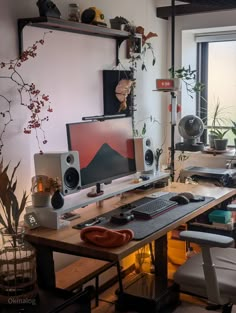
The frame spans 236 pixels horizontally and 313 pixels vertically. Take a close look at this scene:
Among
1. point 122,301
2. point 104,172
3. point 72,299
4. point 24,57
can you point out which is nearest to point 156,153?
point 104,172

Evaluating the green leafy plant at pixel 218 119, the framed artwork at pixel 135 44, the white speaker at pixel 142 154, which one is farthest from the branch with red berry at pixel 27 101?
the green leafy plant at pixel 218 119

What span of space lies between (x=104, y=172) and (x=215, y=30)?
184 cm

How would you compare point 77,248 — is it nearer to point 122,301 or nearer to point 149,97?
point 122,301

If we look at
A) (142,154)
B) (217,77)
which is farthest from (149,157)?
(217,77)

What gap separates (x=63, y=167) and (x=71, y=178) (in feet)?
0.38

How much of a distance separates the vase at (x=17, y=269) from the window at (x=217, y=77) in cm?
246

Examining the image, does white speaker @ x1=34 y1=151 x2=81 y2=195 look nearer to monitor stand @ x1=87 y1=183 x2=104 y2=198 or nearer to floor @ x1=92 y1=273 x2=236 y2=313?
monitor stand @ x1=87 y1=183 x2=104 y2=198

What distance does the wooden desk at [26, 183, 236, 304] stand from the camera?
7.25 ft

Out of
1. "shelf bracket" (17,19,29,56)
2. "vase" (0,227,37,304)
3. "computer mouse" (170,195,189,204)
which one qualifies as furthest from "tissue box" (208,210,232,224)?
"shelf bracket" (17,19,29,56)

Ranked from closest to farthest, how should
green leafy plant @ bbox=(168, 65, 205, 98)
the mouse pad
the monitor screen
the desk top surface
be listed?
1. the desk top surface
2. the mouse pad
3. the monitor screen
4. green leafy plant @ bbox=(168, 65, 205, 98)

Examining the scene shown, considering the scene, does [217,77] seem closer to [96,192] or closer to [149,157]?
[149,157]

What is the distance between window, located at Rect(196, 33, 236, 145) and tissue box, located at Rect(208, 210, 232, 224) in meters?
0.96

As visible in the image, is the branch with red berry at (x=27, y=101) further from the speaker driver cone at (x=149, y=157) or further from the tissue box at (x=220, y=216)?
the tissue box at (x=220, y=216)

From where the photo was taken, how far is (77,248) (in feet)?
7.38
